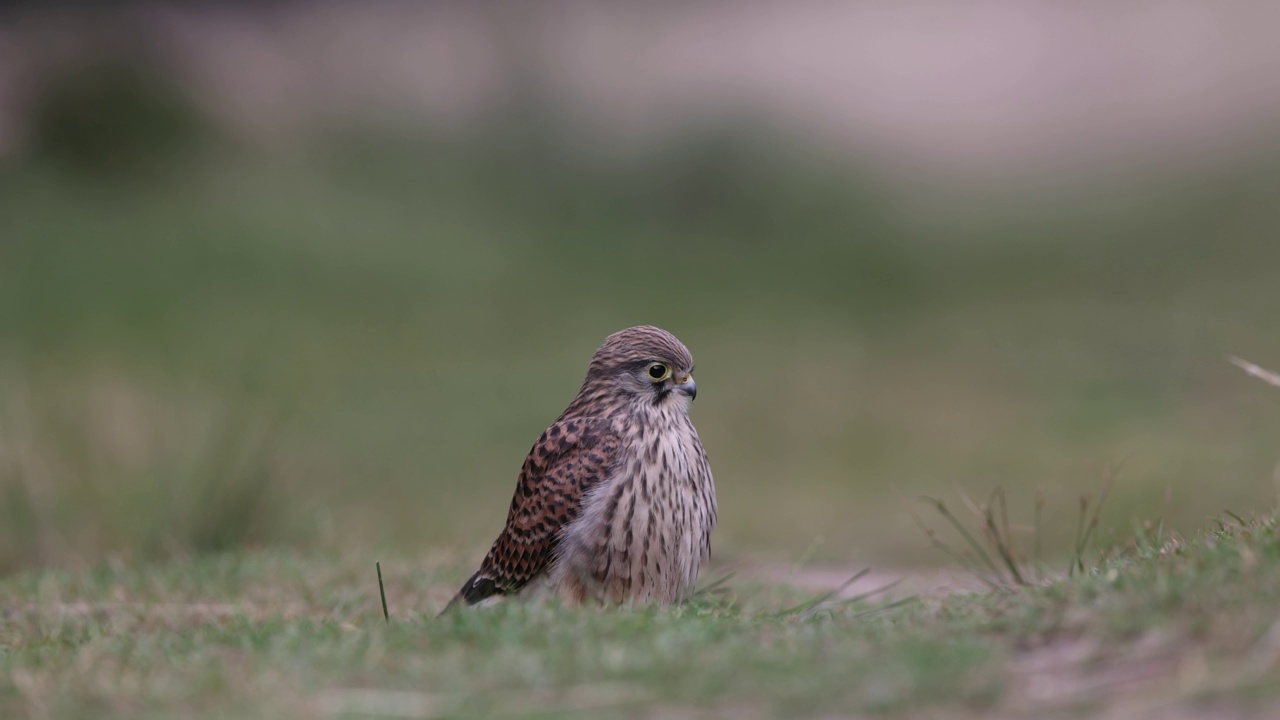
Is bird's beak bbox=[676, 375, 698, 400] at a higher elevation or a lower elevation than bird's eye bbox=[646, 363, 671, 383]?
Answer: lower

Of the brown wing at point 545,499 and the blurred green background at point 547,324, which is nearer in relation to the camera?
the brown wing at point 545,499

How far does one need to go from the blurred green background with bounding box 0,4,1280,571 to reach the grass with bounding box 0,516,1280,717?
9.41ft

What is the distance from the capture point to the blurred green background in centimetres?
744

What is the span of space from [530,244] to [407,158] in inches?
96.9

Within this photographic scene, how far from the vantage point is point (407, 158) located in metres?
15.1

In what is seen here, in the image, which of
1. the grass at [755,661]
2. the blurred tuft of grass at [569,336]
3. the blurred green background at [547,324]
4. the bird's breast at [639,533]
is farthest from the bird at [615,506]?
the blurred green background at [547,324]

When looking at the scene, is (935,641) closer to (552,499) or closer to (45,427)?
(552,499)

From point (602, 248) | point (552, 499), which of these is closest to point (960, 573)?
point (552, 499)

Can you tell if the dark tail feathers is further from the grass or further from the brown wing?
the grass

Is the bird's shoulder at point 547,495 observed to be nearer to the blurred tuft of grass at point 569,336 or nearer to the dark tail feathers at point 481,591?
the dark tail feathers at point 481,591

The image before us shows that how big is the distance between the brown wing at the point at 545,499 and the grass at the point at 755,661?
740 millimetres

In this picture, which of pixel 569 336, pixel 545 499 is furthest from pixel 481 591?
pixel 569 336

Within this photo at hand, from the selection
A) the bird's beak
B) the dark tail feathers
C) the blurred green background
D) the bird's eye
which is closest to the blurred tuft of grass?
the blurred green background

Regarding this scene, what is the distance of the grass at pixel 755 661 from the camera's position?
8.30 ft
